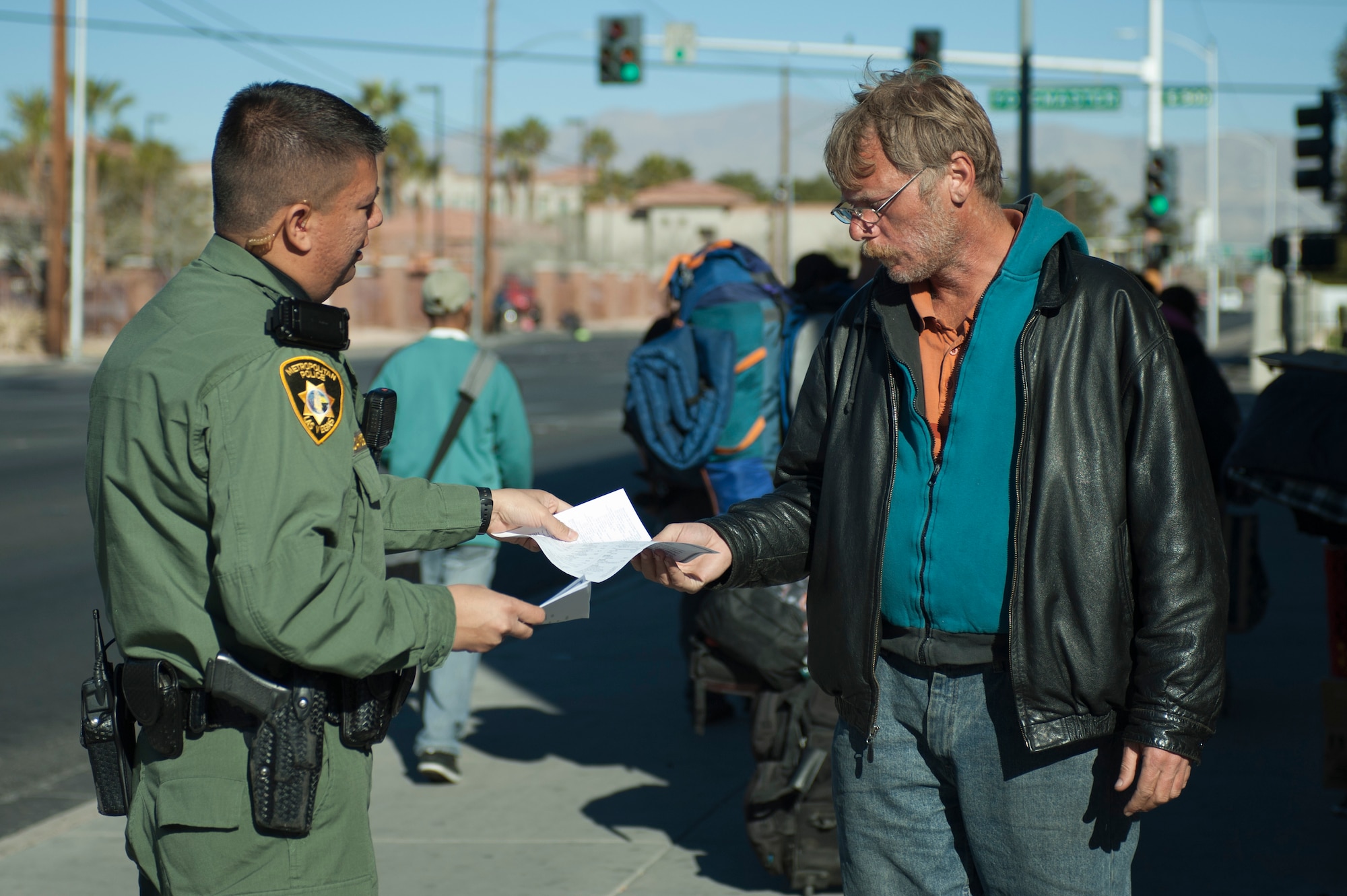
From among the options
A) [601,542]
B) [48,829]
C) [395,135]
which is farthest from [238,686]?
[395,135]

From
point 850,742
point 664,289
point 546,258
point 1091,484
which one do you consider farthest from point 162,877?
point 546,258

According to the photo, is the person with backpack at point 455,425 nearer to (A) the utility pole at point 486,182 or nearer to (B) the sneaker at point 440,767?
(B) the sneaker at point 440,767

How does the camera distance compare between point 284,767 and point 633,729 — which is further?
point 633,729

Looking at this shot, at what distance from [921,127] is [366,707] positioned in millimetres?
1422

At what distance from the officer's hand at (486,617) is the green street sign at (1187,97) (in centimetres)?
2203

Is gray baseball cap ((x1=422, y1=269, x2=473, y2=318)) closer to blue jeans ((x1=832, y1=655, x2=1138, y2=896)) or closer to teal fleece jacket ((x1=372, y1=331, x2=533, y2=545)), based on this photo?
teal fleece jacket ((x1=372, y1=331, x2=533, y2=545))

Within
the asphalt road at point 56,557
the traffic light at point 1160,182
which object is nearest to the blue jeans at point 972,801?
the asphalt road at point 56,557

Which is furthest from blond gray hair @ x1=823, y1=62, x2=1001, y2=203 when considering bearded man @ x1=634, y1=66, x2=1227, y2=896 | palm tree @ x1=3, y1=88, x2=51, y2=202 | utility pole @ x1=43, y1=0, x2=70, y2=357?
palm tree @ x1=3, y1=88, x2=51, y2=202

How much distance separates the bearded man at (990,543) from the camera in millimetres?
2354

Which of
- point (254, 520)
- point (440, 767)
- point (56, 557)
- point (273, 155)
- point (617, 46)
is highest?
point (617, 46)

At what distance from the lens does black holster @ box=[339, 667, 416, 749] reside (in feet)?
7.50

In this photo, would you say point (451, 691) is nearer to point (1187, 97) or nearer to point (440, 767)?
point (440, 767)

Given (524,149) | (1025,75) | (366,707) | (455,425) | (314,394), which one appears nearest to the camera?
(314,394)

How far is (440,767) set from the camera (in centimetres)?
527
